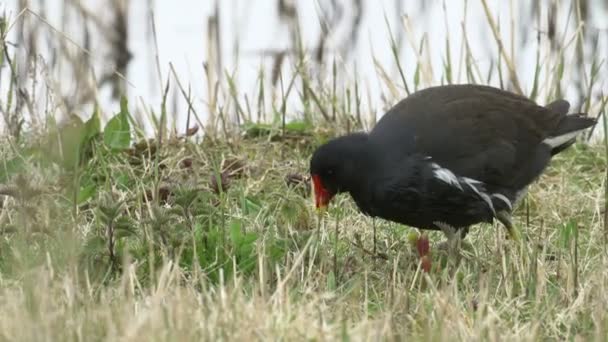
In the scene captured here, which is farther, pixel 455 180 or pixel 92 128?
pixel 92 128

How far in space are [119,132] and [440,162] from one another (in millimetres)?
1648

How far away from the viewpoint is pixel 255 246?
489 centimetres

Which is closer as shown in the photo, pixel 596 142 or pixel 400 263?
pixel 400 263

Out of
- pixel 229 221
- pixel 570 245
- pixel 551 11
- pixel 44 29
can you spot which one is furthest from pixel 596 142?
pixel 44 29

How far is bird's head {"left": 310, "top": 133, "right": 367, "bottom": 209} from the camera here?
198 inches

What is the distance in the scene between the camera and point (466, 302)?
4.41 metres

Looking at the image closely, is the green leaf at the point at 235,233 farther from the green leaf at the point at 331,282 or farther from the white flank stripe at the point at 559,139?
the white flank stripe at the point at 559,139

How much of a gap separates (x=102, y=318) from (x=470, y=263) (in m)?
1.80

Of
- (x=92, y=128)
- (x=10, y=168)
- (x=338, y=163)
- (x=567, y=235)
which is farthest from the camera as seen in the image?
(x=92, y=128)

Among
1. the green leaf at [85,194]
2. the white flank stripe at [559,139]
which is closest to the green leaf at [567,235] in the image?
the white flank stripe at [559,139]

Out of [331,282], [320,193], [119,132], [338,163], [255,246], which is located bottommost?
[331,282]

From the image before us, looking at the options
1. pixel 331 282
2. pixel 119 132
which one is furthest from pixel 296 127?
pixel 331 282

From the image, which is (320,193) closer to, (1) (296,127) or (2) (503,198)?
(2) (503,198)

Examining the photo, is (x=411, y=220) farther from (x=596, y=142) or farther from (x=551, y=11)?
(x=551, y=11)
